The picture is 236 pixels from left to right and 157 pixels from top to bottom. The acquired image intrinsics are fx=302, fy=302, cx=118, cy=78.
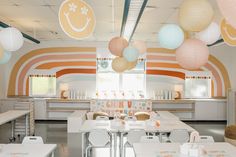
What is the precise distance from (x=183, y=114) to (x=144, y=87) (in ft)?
6.22

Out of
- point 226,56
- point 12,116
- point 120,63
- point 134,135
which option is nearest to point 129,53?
point 120,63

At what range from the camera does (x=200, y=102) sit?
12.0 metres

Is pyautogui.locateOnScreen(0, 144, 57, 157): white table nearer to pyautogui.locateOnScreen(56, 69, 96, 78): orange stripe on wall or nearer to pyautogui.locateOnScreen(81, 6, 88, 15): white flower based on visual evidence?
pyautogui.locateOnScreen(81, 6, 88, 15): white flower

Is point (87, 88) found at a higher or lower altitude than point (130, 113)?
higher

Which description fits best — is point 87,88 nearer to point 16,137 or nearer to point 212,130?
point 16,137

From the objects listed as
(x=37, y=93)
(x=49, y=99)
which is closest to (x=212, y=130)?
(x=49, y=99)

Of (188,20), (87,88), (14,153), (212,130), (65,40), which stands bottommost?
(212,130)

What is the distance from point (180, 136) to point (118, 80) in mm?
6314

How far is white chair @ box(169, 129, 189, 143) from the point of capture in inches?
240

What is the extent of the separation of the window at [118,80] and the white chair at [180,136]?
601 centimetres

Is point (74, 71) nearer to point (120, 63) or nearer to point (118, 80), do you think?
point (118, 80)

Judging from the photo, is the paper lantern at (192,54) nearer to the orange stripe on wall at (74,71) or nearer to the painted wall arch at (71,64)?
the painted wall arch at (71,64)

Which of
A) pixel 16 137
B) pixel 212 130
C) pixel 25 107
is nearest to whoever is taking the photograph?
pixel 16 137

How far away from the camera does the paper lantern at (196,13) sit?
3.36 metres
